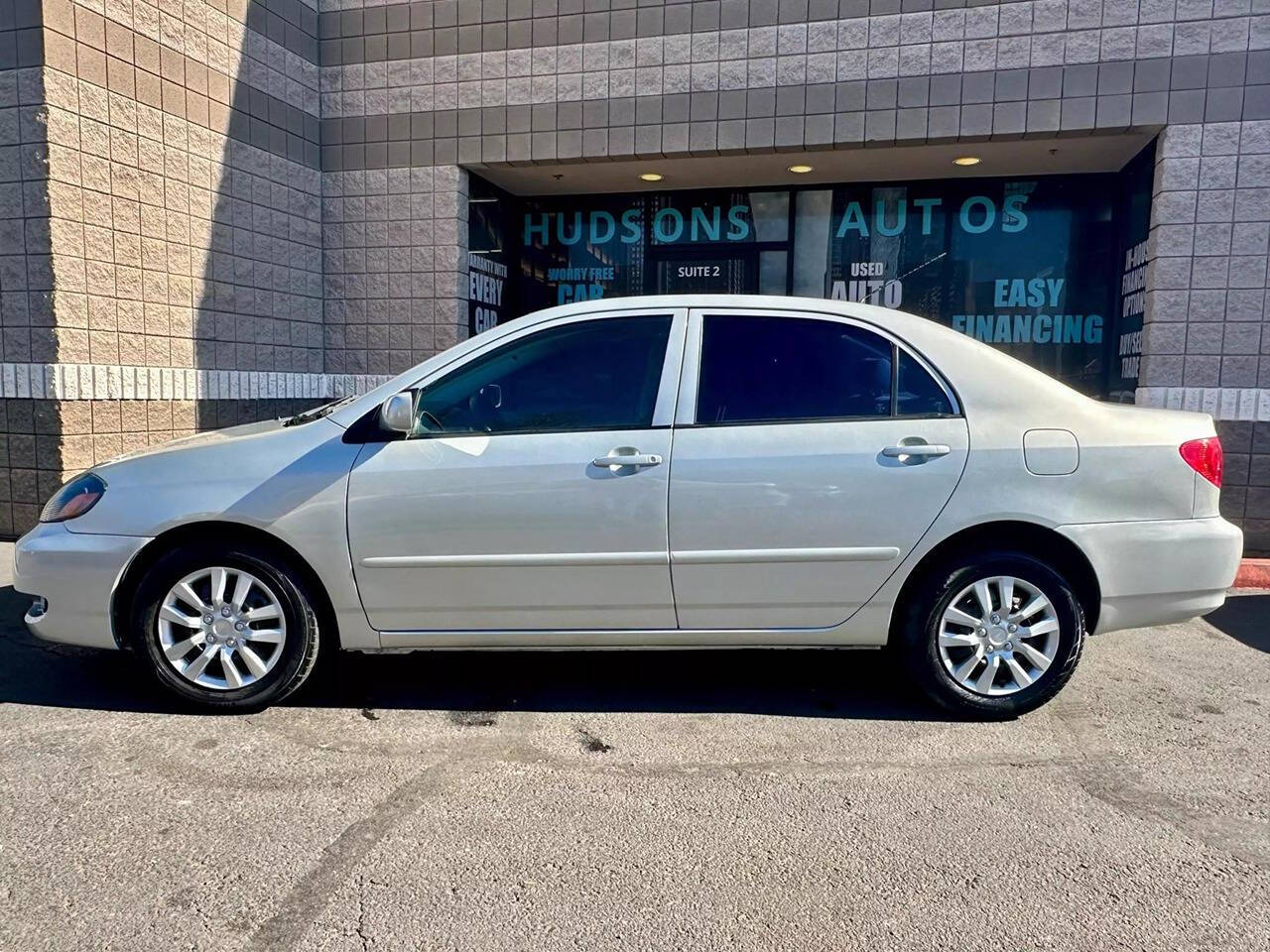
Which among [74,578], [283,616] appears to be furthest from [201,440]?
[283,616]

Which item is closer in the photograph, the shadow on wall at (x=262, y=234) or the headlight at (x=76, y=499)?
the headlight at (x=76, y=499)

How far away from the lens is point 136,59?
7266mm

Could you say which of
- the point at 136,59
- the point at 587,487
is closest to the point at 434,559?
the point at 587,487

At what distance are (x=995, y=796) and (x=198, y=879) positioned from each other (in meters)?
2.60

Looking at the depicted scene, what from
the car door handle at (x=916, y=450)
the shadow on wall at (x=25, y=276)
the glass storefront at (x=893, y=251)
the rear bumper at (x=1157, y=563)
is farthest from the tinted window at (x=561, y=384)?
the glass storefront at (x=893, y=251)

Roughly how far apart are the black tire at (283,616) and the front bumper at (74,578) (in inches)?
5.2

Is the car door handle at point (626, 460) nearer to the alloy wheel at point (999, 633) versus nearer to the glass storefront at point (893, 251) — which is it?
the alloy wheel at point (999, 633)

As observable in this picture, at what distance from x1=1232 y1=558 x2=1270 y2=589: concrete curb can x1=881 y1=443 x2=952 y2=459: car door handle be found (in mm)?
3846

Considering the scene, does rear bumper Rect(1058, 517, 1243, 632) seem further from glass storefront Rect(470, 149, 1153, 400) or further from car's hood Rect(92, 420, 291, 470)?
glass storefront Rect(470, 149, 1153, 400)

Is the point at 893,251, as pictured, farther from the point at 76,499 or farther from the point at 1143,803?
the point at 76,499

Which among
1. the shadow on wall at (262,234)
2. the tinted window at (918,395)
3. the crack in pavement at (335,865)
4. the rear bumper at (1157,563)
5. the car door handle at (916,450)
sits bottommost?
the crack in pavement at (335,865)

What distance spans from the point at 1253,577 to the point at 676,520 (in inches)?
199

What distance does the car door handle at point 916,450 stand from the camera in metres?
3.72

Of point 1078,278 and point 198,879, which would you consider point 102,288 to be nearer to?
point 198,879
